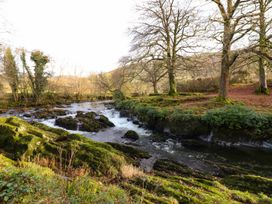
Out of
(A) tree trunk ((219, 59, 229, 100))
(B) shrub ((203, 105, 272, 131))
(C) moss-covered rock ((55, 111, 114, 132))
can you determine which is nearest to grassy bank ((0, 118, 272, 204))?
(B) shrub ((203, 105, 272, 131))

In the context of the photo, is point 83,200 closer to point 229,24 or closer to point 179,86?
point 229,24

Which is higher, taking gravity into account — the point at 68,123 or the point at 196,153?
the point at 68,123

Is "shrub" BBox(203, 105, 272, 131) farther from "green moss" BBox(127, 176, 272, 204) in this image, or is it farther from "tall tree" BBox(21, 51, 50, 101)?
"tall tree" BBox(21, 51, 50, 101)

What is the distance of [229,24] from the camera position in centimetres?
1068

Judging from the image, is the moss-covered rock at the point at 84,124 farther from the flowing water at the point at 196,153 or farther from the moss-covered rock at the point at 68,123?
the flowing water at the point at 196,153

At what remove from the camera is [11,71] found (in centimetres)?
2336

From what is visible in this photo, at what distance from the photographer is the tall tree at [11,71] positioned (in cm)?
2245

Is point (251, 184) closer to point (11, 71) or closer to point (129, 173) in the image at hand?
point (129, 173)

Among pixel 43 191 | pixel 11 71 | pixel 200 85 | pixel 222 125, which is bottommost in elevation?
pixel 222 125

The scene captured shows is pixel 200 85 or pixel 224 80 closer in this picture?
pixel 224 80

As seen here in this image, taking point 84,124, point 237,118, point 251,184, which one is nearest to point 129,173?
point 251,184

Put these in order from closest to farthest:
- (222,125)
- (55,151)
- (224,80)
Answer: (55,151) < (222,125) < (224,80)

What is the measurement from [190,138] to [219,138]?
1467 mm

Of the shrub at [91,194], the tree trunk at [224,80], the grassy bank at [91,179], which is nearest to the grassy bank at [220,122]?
the tree trunk at [224,80]
